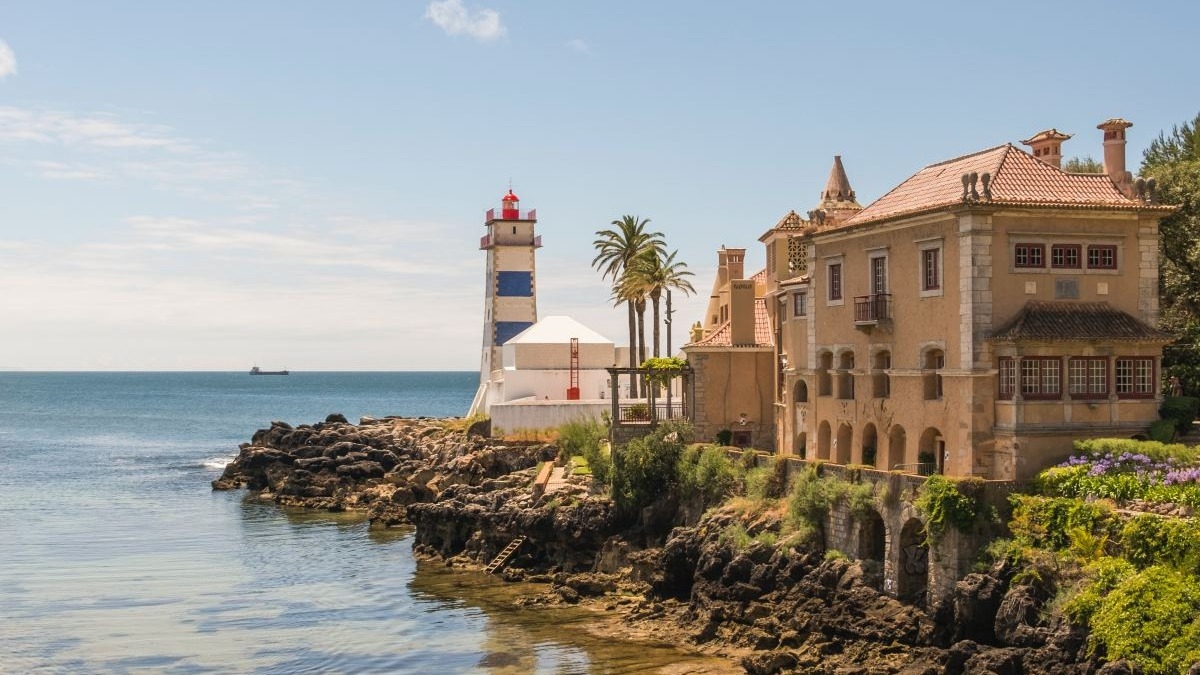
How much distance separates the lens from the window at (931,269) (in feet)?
127

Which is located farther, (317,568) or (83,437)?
(83,437)

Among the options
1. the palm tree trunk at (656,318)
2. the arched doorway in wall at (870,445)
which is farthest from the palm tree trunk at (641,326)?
the arched doorway in wall at (870,445)

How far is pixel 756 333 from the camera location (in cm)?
5434

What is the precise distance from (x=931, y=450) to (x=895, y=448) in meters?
2.01

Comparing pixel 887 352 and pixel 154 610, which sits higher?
pixel 887 352

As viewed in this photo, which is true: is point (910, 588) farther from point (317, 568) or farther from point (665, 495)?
point (317, 568)

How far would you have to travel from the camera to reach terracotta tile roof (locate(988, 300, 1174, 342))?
122 ft

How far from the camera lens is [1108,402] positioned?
3788 cm

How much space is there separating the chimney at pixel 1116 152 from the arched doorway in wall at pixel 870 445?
10448 millimetres

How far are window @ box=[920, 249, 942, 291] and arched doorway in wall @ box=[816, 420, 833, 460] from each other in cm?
829

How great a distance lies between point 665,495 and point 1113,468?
17.4 metres

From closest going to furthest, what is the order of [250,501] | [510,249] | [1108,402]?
[1108,402] < [250,501] < [510,249]

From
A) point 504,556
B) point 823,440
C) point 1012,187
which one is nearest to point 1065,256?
point 1012,187

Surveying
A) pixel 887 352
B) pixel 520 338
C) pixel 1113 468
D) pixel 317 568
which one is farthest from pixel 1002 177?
pixel 520 338
